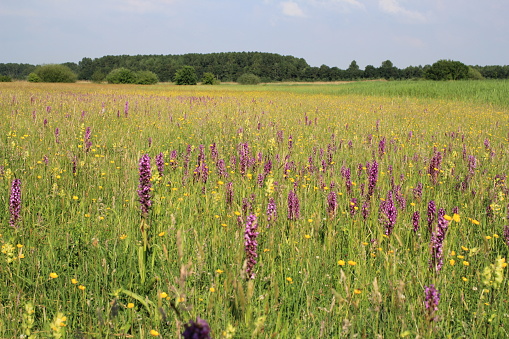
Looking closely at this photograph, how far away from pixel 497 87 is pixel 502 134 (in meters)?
14.7

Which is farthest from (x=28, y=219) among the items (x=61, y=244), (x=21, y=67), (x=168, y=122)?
(x=21, y=67)

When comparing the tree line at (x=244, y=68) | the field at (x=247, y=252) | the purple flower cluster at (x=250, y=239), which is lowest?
the field at (x=247, y=252)

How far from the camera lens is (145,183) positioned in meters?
2.10

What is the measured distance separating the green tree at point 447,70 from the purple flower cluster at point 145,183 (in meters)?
64.8

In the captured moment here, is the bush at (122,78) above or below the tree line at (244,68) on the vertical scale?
below

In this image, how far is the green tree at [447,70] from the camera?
57125 millimetres

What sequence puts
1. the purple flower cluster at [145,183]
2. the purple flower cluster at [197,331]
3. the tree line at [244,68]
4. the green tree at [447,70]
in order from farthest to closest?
the tree line at [244,68], the green tree at [447,70], the purple flower cluster at [145,183], the purple flower cluster at [197,331]

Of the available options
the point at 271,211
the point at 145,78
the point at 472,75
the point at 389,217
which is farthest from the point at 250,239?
the point at 472,75

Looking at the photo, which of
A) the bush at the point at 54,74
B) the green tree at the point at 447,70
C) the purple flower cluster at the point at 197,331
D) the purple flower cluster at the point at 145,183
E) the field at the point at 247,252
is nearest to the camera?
the purple flower cluster at the point at 197,331

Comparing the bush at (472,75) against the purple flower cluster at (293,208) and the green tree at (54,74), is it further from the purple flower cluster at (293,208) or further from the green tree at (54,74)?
the purple flower cluster at (293,208)

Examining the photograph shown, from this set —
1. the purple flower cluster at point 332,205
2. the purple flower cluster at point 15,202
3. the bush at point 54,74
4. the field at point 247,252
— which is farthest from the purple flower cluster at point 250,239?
the bush at point 54,74

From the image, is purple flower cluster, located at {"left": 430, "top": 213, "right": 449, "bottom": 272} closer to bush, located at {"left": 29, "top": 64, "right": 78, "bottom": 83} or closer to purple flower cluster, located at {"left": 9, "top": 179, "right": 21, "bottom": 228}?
purple flower cluster, located at {"left": 9, "top": 179, "right": 21, "bottom": 228}

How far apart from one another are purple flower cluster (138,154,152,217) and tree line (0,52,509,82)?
3972 inches

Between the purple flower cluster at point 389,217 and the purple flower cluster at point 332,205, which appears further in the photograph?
the purple flower cluster at point 332,205
